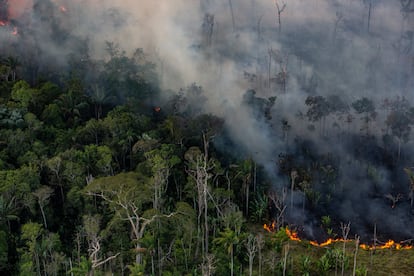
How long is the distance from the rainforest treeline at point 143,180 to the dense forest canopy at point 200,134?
21 centimetres

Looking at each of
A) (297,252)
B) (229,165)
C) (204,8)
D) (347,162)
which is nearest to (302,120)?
(347,162)

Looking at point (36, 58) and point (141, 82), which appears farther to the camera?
point (36, 58)

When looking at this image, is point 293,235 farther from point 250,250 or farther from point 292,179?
point 250,250

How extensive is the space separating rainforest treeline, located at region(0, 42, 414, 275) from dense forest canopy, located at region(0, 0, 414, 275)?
0.21m

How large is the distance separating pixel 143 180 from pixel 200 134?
615 inches

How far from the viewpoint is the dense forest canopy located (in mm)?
43375

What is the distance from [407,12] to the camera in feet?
314

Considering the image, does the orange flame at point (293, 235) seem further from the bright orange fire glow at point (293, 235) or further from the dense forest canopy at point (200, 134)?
the dense forest canopy at point (200, 134)

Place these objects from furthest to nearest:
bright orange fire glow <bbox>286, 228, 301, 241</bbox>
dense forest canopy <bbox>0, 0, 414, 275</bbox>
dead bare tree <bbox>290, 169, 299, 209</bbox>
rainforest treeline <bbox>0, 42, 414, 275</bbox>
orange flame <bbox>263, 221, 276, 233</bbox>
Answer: dead bare tree <bbox>290, 169, 299, 209</bbox>, orange flame <bbox>263, 221, 276, 233</bbox>, bright orange fire glow <bbox>286, 228, 301, 241</bbox>, dense forest canopy <bbox>0, 0, 414, 275</bbox>, rainforest treeline <bbox>0, 42, 414, 275</bbox>

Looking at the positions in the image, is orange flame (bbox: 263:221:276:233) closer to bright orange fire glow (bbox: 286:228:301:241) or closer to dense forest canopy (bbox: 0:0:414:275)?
dense forest canopy (bbox: 0:0:414:275)

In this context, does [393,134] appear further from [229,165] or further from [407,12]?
[407,12]

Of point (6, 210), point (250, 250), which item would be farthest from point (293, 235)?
point (6, 210)

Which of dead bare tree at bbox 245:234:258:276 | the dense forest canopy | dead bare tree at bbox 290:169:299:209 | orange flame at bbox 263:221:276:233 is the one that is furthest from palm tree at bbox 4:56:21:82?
dead bare tree at bbox 245:234:258:276

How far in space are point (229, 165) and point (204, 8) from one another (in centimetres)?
5066
